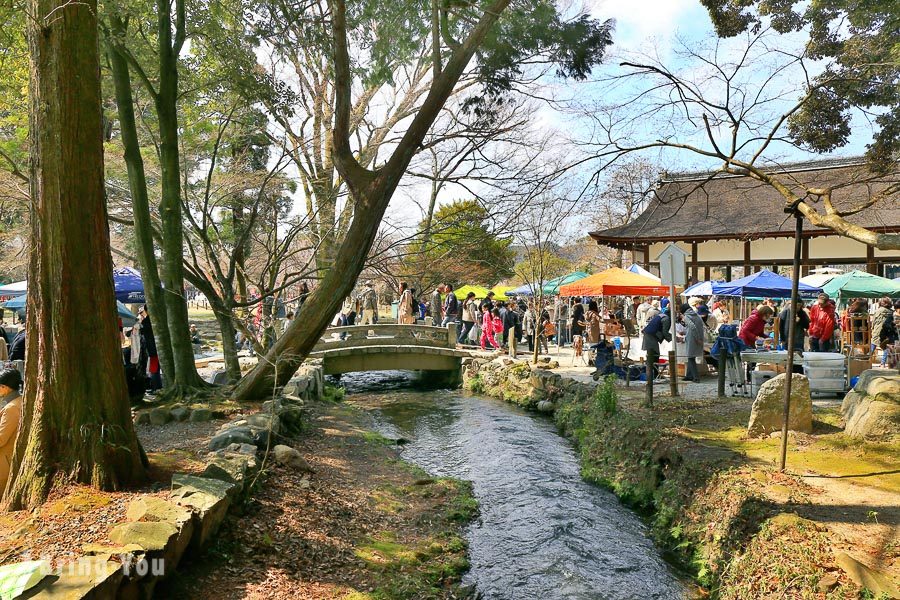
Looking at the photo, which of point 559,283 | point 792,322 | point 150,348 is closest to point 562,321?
point 559,283

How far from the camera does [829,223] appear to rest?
17.1ft

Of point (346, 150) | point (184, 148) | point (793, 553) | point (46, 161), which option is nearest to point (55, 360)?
point (46, 161)

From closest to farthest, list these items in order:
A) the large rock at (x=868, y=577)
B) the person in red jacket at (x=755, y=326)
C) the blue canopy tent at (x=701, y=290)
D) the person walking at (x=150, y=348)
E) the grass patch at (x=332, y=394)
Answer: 1. the large rock at (x=868, y=577)
2. the person in red jacket at (x=755, y=326)
3. the person walking at (x=150, y=348)
4. the grass patch at (x=332, y=394)
5. the blue canopy tent at (x=701, y=290)

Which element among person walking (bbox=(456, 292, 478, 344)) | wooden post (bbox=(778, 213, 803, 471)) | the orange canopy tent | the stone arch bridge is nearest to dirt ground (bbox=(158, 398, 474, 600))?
wooden post (bbox=(778, 213, 803, 471))

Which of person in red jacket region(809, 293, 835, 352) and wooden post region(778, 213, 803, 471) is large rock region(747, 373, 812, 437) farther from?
person in red jacket region(809, 293, 835, 352)

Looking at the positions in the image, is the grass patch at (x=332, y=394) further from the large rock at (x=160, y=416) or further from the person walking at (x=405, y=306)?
the large rock at (x=160, y=416)

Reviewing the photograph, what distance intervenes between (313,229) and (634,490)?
7822mm

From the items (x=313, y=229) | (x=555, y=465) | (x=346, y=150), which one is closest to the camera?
(x=346, y=150)

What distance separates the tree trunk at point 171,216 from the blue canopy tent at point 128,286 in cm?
670

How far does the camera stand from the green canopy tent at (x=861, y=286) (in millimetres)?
13422

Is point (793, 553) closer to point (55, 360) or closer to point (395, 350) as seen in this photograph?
point (55, 360)

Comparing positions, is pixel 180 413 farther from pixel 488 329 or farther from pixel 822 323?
pixel 822 323

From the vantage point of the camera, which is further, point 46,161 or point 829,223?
point 829,223

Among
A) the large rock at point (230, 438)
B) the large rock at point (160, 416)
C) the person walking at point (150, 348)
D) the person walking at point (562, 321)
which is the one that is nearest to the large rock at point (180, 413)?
A: the large rock at point (160, 416)
